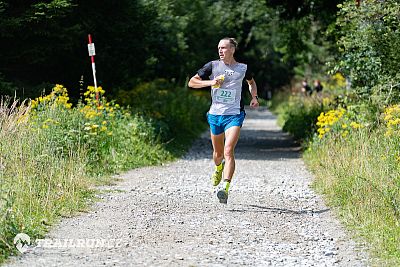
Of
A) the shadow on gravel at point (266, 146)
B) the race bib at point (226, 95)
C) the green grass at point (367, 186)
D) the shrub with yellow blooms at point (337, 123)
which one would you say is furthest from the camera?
the shadow on gravel at point (266, 146)

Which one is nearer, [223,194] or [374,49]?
[223,194]

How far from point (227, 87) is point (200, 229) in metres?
2.34

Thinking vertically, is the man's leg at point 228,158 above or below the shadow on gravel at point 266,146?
above

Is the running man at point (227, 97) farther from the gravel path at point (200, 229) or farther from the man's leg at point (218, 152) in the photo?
the gravel path at point (200, 229)

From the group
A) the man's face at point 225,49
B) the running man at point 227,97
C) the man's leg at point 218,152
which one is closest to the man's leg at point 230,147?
the running man at point 227,97

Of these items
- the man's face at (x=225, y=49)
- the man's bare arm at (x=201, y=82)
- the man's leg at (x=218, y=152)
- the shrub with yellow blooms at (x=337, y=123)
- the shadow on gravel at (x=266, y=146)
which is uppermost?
the man's face at (x=225, y=49)

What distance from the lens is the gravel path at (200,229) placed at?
753cm

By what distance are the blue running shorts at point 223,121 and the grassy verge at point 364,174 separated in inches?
60.4

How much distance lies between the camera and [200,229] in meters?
8.91

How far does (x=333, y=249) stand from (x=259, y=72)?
5379 cm

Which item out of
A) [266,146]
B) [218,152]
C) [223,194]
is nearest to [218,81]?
[218,152]

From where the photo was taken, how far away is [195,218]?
377 inches

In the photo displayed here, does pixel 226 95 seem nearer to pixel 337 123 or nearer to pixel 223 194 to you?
pixel 223 194

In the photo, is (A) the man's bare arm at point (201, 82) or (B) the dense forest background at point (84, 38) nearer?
(A) the man's bare arm at point (201, 82)
